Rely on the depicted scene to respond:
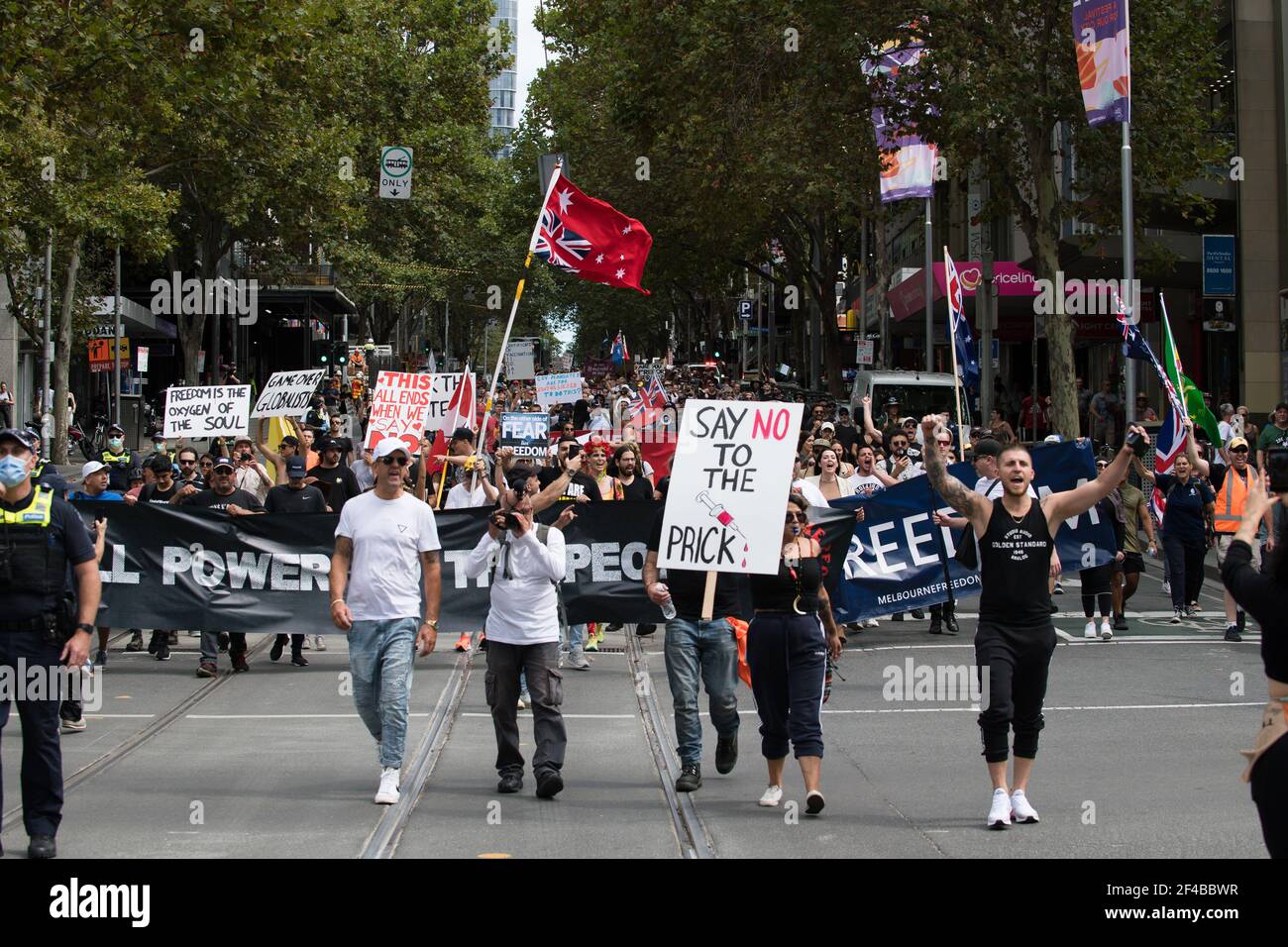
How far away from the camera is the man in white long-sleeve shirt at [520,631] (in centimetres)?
927

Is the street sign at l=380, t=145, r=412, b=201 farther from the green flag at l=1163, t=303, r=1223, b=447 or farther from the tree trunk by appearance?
the green flag at l=1163, t=303, r=1223, b=447

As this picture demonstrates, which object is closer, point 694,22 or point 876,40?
point 876,40

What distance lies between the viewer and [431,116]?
5047 centimetres

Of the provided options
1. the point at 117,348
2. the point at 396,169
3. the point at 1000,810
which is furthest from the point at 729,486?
the point at 396,169

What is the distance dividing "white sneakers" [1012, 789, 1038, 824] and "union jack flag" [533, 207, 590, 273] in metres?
9.72

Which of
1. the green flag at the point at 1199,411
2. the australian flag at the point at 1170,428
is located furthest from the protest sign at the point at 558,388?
the australian flag at the point at 1170,428

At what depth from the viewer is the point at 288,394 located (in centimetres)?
1967

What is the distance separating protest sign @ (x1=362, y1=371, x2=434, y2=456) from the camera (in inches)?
712

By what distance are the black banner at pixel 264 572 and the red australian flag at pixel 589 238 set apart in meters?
3.35

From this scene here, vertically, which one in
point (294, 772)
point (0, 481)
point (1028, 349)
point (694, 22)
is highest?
point (694, 22)

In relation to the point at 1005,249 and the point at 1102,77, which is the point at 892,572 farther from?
the point at 1005,249

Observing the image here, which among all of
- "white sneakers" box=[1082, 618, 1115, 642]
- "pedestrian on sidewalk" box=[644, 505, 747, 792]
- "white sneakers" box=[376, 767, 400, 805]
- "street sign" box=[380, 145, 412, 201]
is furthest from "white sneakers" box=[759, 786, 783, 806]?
"street sign" box=[380, 145, 412, 201]
